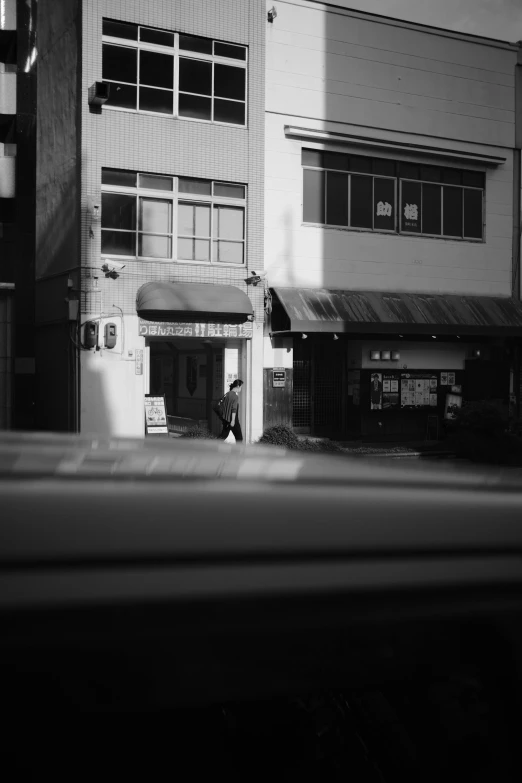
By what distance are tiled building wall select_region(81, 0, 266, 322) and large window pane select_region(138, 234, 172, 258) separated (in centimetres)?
28

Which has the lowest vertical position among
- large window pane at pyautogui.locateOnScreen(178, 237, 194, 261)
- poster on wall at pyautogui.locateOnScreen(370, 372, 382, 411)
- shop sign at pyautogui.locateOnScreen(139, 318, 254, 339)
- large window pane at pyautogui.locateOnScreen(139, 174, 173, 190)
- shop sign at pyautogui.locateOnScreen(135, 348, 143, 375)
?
poster on wall at pyautogui.locateOnScreen(370, 372, 382, 411)

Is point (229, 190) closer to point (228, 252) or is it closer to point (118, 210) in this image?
point (228, 252)

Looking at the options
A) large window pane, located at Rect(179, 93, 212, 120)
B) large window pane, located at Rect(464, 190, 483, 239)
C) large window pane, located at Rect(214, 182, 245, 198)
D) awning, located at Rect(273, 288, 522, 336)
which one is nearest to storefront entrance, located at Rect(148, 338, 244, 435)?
→ awning, located at Rect(273, 288, 522, 336)

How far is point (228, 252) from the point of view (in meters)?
21.1

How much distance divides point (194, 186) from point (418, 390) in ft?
27.5

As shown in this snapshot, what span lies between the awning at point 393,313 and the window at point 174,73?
505 cm

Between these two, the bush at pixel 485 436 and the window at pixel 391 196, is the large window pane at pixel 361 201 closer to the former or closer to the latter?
the window at pixel 391 196

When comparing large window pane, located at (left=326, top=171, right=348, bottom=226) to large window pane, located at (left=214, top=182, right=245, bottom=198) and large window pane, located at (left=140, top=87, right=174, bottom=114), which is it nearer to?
large window pane, located at (left=214, top=182, right=245, bottom=198)

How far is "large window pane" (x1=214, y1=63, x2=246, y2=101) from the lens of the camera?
2067 cm

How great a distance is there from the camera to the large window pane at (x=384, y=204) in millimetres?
22547

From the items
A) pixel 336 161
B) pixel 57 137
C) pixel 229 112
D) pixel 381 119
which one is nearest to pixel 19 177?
pixel 57 137

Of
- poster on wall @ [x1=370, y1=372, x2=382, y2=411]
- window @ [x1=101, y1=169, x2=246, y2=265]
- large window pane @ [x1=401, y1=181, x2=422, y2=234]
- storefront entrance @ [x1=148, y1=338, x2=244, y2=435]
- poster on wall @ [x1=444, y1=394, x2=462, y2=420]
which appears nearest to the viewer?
window @ [x1=101, y1=169, x2=246, y2=265]

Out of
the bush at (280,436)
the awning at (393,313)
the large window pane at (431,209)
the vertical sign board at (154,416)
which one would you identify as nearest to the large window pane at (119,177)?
the awning at (393,313)

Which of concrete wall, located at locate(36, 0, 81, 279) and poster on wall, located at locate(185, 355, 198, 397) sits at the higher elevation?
concrete wall, located at locate(36, 0, 81, 279)
